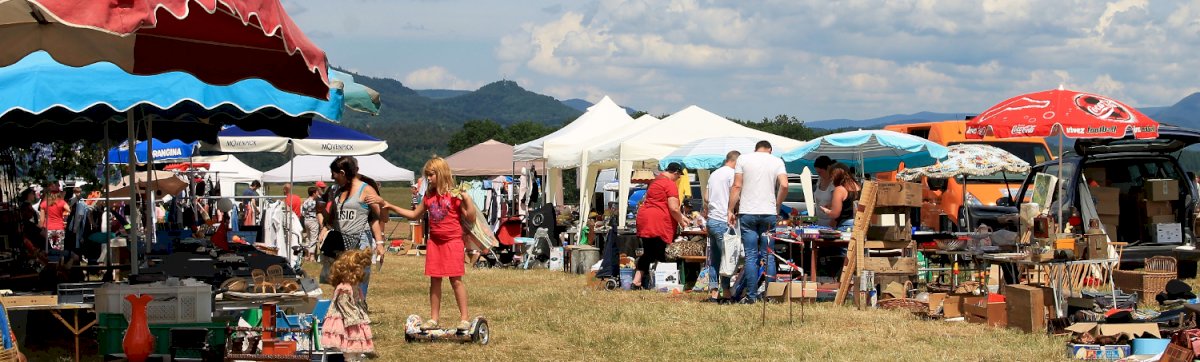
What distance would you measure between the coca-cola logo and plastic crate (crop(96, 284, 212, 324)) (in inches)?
323

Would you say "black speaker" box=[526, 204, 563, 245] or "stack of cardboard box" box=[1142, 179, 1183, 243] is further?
"black speaker" box=[526, 204, 563, 245]

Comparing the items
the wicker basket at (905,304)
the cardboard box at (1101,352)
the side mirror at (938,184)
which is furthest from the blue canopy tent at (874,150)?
the cardboard box at (1101,352)

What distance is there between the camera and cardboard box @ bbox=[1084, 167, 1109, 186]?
13.5 metres

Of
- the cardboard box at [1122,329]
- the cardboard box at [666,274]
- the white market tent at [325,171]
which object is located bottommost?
the cardboard box at [1122,329]

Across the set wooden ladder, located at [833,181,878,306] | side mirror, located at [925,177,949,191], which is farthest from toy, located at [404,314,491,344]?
side mirror, located at [925,177,949,191]

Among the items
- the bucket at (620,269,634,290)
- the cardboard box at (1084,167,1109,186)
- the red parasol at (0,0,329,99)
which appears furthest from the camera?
the bucket at (620,269,634,290)

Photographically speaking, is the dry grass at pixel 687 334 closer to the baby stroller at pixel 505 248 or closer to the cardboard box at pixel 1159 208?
the cardboard box at pixel 1159 208

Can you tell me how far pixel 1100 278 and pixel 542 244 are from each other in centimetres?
899

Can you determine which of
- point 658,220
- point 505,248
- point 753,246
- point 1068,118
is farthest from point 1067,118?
point 505,248

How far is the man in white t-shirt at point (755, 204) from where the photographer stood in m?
11.5

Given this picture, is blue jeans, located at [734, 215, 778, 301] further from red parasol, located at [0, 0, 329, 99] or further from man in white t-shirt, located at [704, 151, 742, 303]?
red parasol, located at [0, 0, 329, 99]

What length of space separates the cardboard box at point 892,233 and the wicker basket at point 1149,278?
5.96 feet

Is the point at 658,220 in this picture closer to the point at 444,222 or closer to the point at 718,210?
the point at 718,210

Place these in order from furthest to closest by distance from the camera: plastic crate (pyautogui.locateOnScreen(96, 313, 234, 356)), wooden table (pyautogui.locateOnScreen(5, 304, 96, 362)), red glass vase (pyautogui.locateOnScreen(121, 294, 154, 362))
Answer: wooden table (pyautogui.locateOnScreen(5, 304, 96, 362))
plastic crate (pyautogui.locateOnScreen(96, 313, 234, 356))
red glass vase (pyautogui.locateOnScreen(121, 294, 154, 362))
